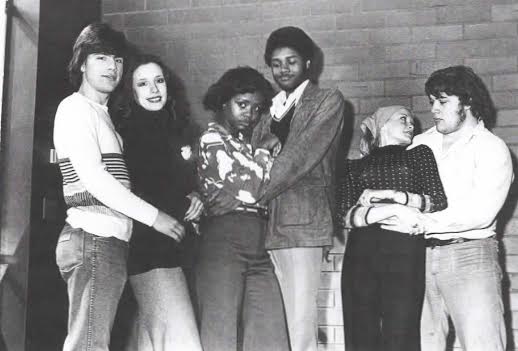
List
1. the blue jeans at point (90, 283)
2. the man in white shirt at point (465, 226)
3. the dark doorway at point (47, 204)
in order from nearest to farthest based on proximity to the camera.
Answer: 1. the blue jeans at point (90, 283)
2. the man in white shirt at point (465, 226)
3. the dark doorway at point (47, 204)

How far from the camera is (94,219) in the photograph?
2451 millimetres

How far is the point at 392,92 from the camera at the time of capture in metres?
3.81

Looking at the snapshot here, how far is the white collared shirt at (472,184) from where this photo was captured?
9.48 feet

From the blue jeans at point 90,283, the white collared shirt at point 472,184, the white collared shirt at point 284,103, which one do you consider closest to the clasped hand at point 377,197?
the white collared shirt at point 472,184

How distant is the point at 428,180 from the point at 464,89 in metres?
0.46

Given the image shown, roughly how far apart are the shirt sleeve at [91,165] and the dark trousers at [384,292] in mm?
920

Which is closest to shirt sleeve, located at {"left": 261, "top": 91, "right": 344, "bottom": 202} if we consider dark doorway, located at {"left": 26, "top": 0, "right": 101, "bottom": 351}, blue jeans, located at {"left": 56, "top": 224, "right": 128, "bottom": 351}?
blue jeans, located at {"left": 56, "top": 224, "right": 128, "bottom": 351}

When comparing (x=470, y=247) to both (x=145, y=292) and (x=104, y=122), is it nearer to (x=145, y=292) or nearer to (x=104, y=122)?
(x=145, y=292)

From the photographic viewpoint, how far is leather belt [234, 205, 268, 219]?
2861 millimetres

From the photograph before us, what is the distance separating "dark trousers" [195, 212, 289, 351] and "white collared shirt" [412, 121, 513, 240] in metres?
0.72

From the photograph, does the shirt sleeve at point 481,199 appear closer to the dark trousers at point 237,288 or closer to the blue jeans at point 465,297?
the blue jeans at point 465,297

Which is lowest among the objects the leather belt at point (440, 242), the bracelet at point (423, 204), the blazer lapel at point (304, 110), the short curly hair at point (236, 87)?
the leather belt at point (440, 242)

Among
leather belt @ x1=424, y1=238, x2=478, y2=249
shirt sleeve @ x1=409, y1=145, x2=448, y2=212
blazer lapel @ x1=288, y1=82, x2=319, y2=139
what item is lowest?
leather belt @ x1=424, y1=238, x2=478, y2=249

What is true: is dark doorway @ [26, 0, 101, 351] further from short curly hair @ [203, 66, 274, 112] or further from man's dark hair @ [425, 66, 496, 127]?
man's dark hair @ [425, 66, 496, 127]
